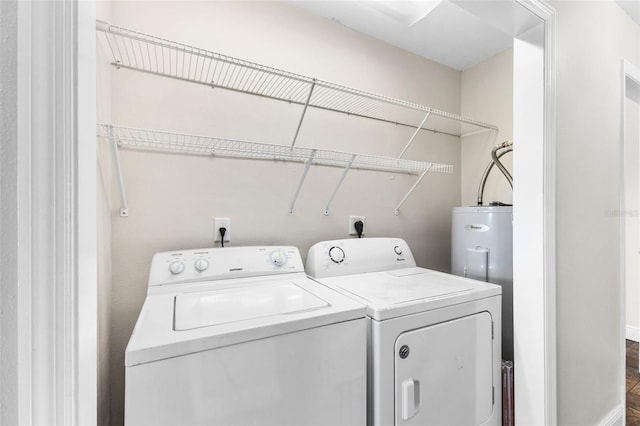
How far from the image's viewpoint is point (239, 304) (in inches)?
41.4

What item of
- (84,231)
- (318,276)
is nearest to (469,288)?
(318,276)

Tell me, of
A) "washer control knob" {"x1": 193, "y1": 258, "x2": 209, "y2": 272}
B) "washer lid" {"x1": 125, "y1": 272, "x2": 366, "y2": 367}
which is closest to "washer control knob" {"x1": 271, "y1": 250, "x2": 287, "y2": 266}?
"washer lid" {"x1": 125, "y1": 272, "x2": 366, "y2": 367}

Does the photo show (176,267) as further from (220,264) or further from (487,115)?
(487,115)

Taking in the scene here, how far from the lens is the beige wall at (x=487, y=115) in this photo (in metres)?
2.12

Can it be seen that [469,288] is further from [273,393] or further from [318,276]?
[273,393]

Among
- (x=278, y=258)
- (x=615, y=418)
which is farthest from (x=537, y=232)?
(x=615, y=418)

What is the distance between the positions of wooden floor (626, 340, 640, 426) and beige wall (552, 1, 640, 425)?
0.83 ft

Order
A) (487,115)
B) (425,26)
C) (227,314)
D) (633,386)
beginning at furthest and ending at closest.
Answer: (487,115) < (633,386) < (425,26) < (227,314)

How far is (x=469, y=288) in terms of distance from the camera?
1295 millimetres

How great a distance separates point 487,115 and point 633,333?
272 centimetres

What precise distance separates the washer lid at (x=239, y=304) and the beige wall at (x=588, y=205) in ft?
4.01

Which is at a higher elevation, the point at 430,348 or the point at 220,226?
the point at 220,226

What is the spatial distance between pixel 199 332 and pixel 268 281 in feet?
1.92

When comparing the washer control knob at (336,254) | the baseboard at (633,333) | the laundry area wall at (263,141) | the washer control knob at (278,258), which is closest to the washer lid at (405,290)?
the washer control knob at (336,254)
